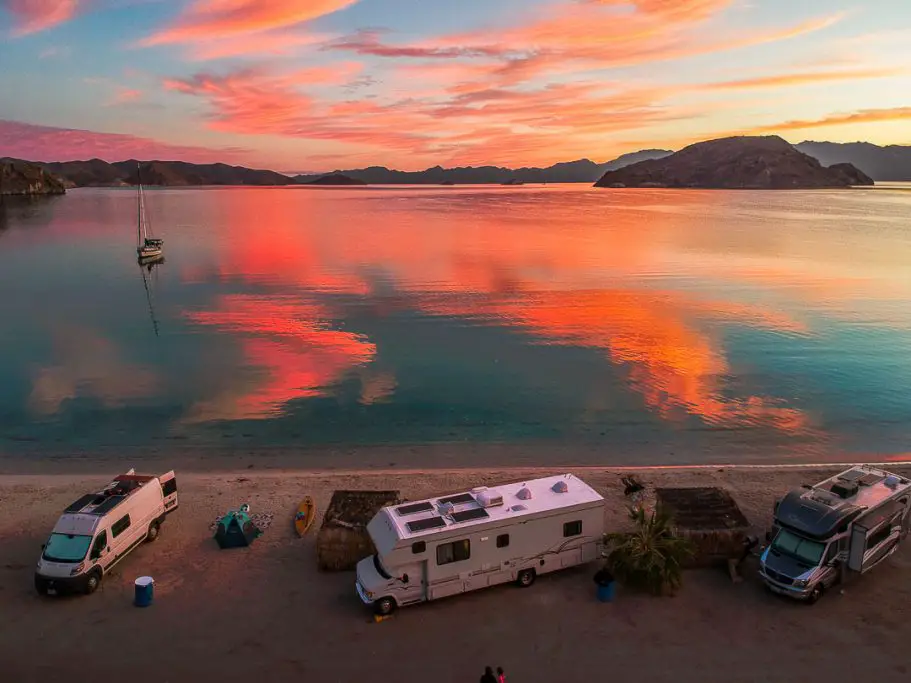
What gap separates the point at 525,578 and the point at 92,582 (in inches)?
460

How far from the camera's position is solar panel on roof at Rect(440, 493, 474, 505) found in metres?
18.4

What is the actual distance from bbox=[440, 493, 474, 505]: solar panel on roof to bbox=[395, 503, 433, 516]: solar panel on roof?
1.42ft

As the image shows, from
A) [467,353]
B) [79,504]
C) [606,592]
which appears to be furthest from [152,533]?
[467,353]

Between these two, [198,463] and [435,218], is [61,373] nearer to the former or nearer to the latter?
[198,463]

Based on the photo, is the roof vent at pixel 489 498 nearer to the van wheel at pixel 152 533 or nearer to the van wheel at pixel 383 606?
the van wheel at pixel 383 606

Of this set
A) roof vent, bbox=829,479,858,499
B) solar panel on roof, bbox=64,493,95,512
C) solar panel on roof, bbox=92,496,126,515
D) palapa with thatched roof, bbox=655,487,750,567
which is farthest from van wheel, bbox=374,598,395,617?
roof vent, bbox=829,479,858,499

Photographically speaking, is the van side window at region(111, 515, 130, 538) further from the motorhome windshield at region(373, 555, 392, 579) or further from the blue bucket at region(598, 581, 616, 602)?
the blue bucket at region(598, 581, 616, 602)

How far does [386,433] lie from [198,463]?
28.5 ft

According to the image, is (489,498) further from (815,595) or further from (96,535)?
(96,535)

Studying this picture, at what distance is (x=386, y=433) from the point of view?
3303cm

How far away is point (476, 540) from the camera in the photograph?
17.5m

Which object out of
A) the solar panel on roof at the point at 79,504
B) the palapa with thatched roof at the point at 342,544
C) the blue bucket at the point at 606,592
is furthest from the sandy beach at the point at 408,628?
the solar panel on roof at the point at 79,504

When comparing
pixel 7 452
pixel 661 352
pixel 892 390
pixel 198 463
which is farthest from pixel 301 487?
pixel 892 390

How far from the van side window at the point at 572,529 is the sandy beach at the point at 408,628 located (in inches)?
52.0
